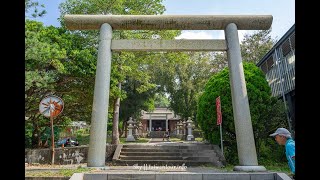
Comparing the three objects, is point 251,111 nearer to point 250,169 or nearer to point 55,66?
point 250,169

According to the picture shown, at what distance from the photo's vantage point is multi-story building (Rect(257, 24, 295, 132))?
1537cm

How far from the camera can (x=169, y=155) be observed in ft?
49.0

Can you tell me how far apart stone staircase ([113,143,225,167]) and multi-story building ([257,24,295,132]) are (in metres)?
3.91

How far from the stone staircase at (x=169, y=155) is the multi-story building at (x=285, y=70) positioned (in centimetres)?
391

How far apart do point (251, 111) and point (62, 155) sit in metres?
9.51

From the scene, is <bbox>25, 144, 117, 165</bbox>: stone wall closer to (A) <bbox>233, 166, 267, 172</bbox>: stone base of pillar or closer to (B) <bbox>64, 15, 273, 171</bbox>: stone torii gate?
(B) <bbox>64, 15, 273, 171</bbox>: stone torii gate

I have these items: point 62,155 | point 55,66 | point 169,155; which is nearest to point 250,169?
point 169,155

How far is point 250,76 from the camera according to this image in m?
15.2

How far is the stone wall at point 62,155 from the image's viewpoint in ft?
46.6

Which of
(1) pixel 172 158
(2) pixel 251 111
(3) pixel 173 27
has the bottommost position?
(1) pixel 172 158

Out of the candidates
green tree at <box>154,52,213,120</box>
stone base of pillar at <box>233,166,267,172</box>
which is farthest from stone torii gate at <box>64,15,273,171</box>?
green tree at <box>154,52,213,120</box>

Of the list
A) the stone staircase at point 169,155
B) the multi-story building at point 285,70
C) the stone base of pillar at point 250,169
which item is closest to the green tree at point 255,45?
the multi-story building at point 285,70

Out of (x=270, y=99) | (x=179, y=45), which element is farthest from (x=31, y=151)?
(x=270, y=99)

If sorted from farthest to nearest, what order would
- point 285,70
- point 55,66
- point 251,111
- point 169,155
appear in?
point 285,70 → point 169,155 → point 251,111 → point 55,66
